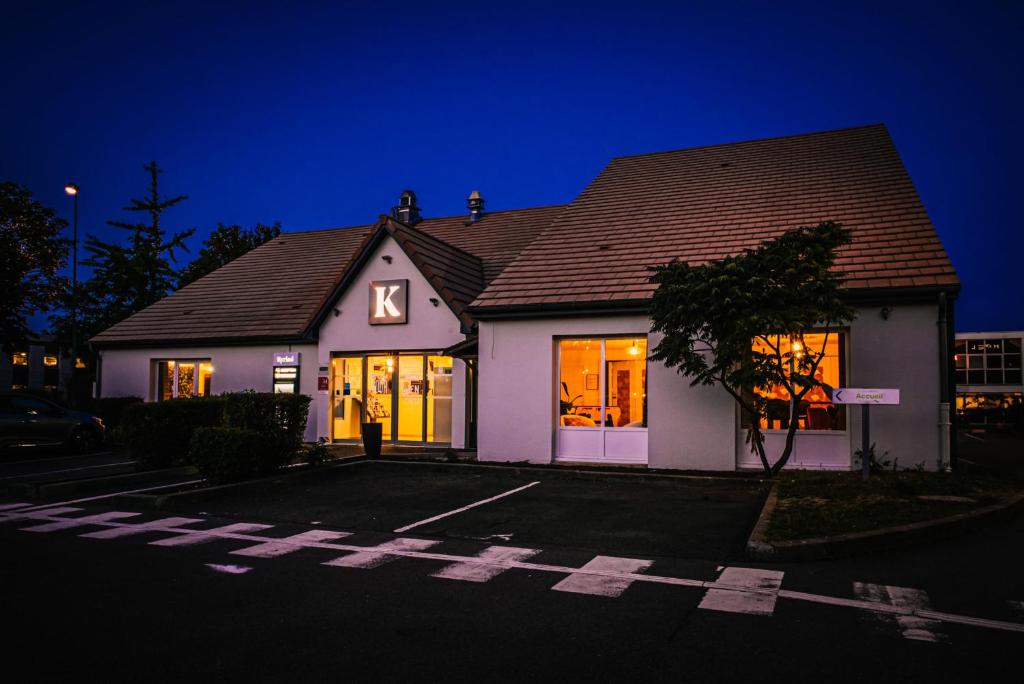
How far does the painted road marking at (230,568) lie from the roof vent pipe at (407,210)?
20.7 m

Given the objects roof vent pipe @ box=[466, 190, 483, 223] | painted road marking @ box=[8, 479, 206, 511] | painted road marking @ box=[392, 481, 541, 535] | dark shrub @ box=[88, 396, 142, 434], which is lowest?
painted road marking @ box=[8, 479, 206, 511]

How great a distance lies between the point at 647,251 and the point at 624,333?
226 centimetres

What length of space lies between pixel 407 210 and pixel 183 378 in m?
10.1

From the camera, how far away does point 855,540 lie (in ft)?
22.3

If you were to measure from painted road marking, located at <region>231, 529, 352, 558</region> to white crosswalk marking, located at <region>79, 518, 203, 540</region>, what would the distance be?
181 centimetres

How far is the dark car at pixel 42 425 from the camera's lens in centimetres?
1664

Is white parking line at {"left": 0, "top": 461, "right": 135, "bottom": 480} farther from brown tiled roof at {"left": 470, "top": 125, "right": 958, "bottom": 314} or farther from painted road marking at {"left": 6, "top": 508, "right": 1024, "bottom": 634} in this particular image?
brown tiled roof at {"left": 470, "top": 125, "right": 958, "bottom": 314}

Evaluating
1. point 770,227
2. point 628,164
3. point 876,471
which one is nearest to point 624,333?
point 770,227

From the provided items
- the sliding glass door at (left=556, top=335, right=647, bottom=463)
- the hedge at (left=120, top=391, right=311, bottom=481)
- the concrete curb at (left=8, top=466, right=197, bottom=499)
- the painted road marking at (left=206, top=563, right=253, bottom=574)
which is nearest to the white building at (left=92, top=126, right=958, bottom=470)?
the sliding glass door at (left=556, top=335, right=647, bottom=463)

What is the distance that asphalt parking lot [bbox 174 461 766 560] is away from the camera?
7.81 m

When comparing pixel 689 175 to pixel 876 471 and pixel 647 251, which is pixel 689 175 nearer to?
pixel 647 251

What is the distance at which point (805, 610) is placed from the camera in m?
5.11

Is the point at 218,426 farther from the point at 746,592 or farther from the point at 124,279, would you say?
the point at 124,279

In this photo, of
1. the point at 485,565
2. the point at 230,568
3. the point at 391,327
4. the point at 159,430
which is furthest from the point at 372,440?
the point at 485,565
